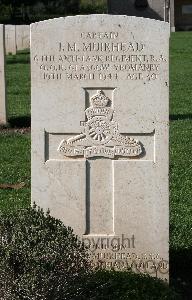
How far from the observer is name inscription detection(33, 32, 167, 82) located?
214 inches

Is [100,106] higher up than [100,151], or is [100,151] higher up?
[100,106]

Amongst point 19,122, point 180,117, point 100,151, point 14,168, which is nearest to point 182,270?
point 100,151

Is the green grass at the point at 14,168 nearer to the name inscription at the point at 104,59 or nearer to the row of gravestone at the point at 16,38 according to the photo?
the name inscription at the point at 104,59

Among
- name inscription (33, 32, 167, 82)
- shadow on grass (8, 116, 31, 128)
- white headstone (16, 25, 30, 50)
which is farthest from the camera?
white headstone (16, 25, 30, 50)

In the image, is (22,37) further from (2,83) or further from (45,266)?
(45,266)

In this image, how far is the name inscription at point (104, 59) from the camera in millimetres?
5434

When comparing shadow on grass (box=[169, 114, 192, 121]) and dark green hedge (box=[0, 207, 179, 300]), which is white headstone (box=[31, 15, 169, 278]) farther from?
shadow on grass (box=[169, 114, 192, 121])

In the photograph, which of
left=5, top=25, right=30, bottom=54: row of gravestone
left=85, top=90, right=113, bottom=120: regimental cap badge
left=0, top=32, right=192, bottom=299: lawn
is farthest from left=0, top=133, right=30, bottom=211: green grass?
left=5, top=25, right=30, bottom=54: row of gravestone

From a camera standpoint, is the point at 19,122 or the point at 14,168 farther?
the point at 19,122

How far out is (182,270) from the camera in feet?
20.0

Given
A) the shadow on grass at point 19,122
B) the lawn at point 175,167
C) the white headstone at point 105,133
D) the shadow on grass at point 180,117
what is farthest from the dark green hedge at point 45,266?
the shadow on grass at point 180,117

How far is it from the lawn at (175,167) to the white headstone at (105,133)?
572 millimetres

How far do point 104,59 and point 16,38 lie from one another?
2482 centimetres

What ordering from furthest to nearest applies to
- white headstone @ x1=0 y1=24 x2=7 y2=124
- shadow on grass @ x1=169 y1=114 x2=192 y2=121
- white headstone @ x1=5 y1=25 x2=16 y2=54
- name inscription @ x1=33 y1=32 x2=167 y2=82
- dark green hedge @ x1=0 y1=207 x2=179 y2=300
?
white headstone @ x1=5 y1=25 x2=16 y2=54 < shadow on grass @ x1=169 y1=114 x2=192 y2=121 < white headstone @ x1=0 y1=24 x2=7 y2=124 < name inscription @ x1=33 y1=32 x2=167 y2=82 < dark green hedge @ x1=0 y1=207 x2=179 y2=300
